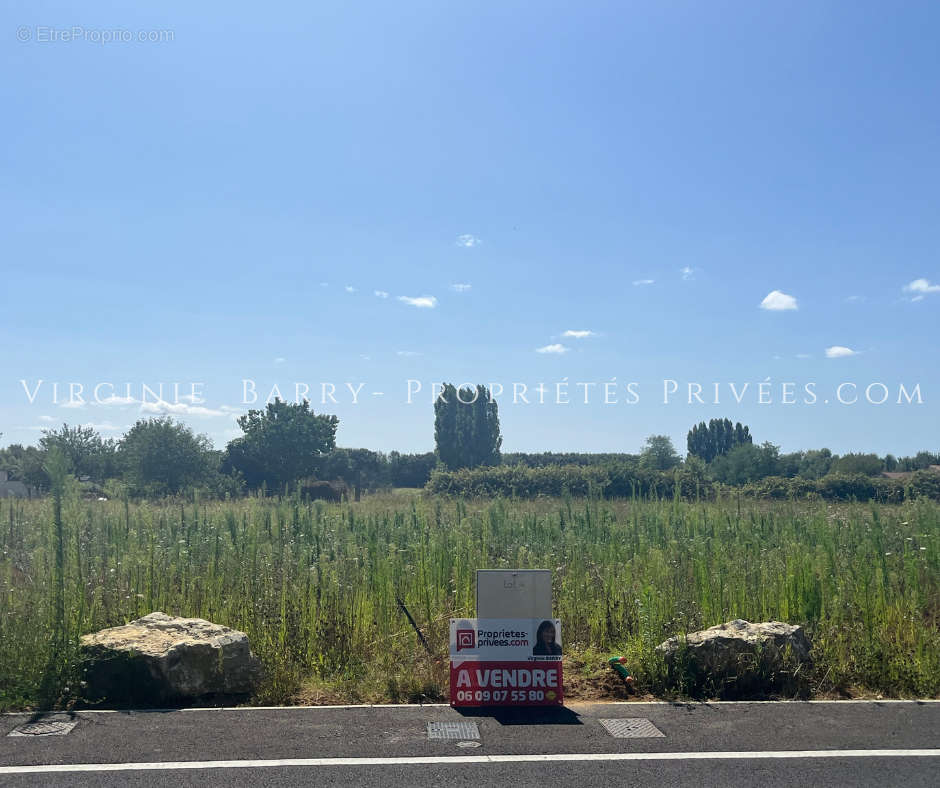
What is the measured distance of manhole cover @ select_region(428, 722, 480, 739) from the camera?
5781 mm

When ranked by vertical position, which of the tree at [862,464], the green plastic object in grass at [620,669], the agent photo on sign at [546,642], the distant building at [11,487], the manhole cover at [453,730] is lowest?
the manhole cover at [453,730]

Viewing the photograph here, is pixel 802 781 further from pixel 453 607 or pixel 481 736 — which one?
pixel 453 607

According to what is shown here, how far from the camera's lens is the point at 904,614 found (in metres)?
8.69

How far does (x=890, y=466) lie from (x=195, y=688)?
5698 centimetres

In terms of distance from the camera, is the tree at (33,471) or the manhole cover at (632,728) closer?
the manhole cover at (632,728)

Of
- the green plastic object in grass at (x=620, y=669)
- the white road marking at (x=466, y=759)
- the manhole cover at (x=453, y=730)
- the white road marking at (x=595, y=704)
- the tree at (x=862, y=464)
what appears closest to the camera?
the white road marking at (x=466, y=759)

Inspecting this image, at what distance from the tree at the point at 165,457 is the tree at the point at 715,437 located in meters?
61.9

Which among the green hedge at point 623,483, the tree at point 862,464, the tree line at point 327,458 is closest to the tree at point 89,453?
the tree line at point 327,458

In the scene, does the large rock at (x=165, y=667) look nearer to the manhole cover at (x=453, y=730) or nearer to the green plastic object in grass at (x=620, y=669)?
the manhole cover at (x=453, y=730)

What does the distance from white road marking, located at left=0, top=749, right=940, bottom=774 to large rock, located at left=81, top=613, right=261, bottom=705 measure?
158 centimetres

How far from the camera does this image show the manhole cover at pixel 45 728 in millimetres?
5781

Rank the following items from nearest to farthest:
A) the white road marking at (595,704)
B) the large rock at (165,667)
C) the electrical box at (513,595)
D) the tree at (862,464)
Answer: the white road marking at (595,704)
the large rock at (165,667)
the electrical box at (513,595)
the tree at (862,464)

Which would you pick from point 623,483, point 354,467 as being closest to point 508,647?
point 623,483

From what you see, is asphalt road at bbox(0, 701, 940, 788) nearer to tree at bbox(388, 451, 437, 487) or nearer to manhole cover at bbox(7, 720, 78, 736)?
manhole cover at bbox(7, 720, 78, 736)
